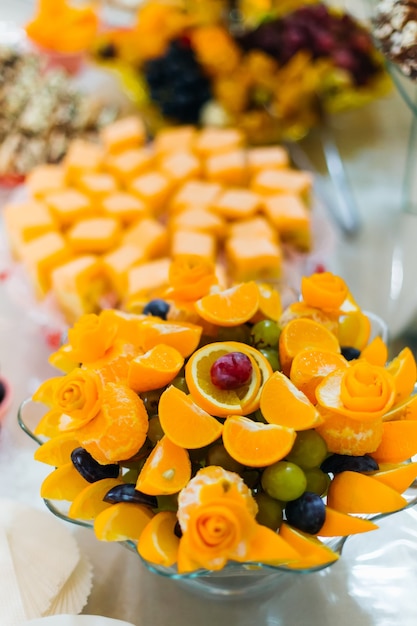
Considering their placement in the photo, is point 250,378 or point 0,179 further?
point 0,179

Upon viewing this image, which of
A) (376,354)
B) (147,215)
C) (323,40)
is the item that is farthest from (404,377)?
(323,40)

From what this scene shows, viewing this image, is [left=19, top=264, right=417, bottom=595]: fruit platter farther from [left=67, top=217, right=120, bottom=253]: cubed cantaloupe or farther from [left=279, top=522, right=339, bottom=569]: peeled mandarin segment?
[left=67, top=217, right=120, bottom=253]: cubed cantaloupe

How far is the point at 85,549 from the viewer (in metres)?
0.83

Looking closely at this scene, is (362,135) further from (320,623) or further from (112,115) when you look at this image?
(320,623)

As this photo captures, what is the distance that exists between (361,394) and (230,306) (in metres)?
0.20

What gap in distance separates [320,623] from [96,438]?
38 centimetres

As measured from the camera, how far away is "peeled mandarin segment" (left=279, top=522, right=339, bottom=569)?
561 mm

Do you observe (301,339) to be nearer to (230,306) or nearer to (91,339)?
(230,306)

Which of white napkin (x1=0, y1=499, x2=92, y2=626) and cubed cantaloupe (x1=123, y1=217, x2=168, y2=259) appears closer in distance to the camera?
white napkin (x1=0, y1=499, x2=92, y2=626)

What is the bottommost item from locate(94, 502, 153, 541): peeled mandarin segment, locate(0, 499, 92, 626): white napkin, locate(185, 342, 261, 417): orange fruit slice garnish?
locate(0, 499, 92, 626): white napkin

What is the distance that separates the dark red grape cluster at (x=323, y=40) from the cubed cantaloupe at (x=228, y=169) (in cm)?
40

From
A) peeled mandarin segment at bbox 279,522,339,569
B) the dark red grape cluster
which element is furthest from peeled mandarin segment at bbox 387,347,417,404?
the dark red grape cluster

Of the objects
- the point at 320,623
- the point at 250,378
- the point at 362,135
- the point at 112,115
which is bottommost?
the point at 320,623

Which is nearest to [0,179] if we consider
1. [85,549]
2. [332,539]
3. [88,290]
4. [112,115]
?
[112,115]
